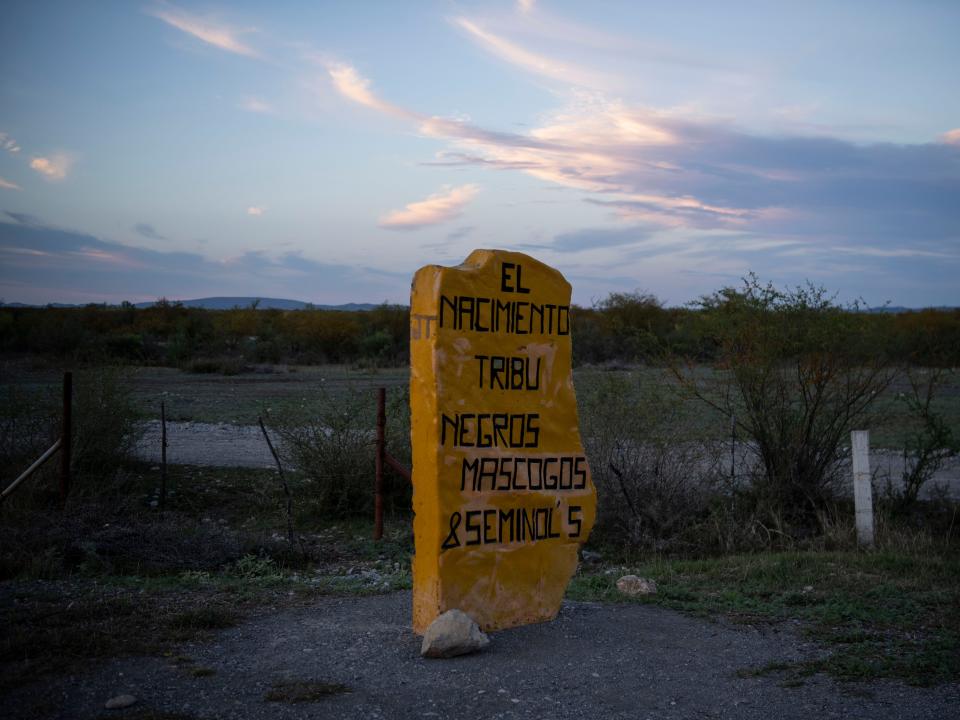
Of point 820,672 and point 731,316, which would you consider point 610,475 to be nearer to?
point 731,316

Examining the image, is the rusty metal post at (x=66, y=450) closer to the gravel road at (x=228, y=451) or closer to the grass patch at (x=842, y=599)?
the gravel road at (x=228, y=451)

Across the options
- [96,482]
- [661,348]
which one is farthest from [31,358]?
[661,348]

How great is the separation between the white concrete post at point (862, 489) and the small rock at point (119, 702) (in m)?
7.00

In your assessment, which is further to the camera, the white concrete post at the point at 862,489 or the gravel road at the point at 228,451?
the gravel road at the point at 228,451

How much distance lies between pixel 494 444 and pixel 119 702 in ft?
9.01

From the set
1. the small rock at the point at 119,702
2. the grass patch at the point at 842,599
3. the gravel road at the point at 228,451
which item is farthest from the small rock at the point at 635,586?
the small rock at the point at 119,702

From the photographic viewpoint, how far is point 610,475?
10.3 m

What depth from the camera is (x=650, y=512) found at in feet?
32.8

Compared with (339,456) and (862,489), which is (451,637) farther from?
(339,456)

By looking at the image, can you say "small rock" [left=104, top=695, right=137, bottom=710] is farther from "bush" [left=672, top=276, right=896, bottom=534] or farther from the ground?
"bush" [left=672, top=276, right=896, bottom=534]

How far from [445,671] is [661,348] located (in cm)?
655

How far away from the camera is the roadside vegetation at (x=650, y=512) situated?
641 cm

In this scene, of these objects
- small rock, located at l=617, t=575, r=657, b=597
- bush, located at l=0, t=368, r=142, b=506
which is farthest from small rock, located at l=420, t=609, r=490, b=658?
bush, located at l=0, t=368, r=142, b=506

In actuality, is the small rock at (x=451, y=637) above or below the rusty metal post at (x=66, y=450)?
below
